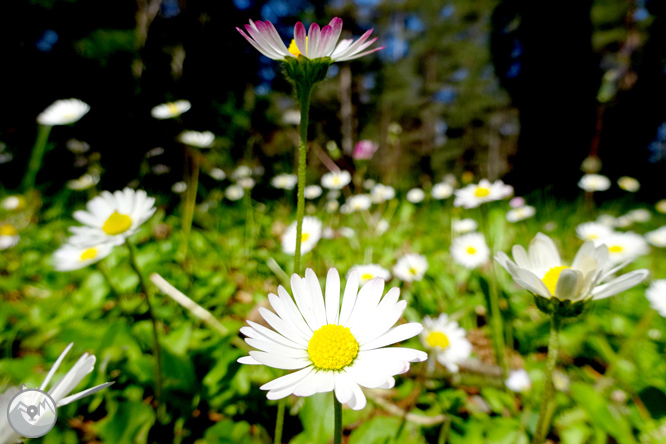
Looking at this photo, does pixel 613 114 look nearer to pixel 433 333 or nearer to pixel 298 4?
pixel 298 4

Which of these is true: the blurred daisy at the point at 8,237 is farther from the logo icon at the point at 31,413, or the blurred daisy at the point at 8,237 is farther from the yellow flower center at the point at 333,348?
the yellow flower center at the point at 333,348

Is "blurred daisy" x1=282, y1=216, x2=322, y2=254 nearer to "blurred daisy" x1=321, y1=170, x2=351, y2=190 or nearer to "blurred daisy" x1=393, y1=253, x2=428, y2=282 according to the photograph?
"blurred daisy" x1=393, y1=253, x2=428, y2=282

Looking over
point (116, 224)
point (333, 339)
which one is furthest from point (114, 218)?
point (333, 339)

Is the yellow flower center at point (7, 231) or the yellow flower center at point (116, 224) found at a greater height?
the yellow flower center at point (7, 231)

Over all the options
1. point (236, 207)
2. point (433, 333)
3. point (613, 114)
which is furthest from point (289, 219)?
point (613, 114)

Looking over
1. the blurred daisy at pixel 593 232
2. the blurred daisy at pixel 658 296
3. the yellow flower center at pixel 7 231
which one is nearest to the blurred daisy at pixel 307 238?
the blurred daisy at pixel 658 296

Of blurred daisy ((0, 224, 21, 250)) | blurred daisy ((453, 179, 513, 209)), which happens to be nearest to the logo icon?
blurred daisy ((453, 179, 513, 209))

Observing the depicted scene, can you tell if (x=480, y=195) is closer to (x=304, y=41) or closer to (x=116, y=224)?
(x=304, y=41)
